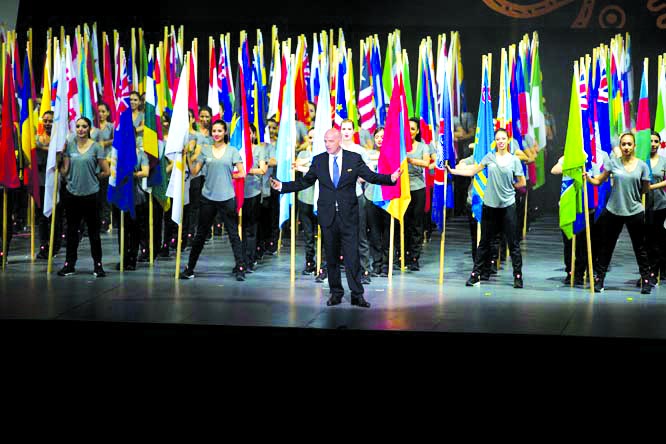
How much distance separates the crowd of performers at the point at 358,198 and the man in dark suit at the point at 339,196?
3.67 feet

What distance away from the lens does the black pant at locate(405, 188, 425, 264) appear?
13.0 metres

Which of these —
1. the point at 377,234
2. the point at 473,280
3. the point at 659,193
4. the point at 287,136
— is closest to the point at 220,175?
the point at 287,136

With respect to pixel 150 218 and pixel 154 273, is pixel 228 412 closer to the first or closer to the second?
pixel 154 273

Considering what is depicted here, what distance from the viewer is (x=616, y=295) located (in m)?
11.1

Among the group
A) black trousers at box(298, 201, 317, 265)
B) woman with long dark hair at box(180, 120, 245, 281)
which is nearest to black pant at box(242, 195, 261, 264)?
black trousers at box(298, 201, 317, 265)

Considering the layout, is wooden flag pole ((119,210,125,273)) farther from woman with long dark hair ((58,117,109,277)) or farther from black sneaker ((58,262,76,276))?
black sneaker ((58,262,76,276))

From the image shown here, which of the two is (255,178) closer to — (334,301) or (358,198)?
(358,198)

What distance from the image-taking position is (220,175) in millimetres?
11789

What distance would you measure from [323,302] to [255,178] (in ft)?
9.24

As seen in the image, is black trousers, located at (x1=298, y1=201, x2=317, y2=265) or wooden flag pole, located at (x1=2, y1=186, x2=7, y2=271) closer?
wooden flag pole, located at (x1=2, y1=186, x2=7, y2=271)

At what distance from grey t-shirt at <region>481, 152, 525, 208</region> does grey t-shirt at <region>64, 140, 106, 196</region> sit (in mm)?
4161

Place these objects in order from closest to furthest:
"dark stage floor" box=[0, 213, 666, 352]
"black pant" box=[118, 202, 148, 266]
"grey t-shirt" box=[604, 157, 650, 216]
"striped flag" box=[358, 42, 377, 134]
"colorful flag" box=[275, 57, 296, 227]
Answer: "dark stage floor" box=[0, 213, 666, 352], "grey t-shirt" box=[604, 157, 650, 216], "colorful flag" box=[275, 57, 296, 227], "striped flag" box=[358, 42, 377, 134], "black pant" box=[118, 202, 148, 266]

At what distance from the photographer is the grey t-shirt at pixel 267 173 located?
13010 mm

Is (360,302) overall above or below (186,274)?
below
